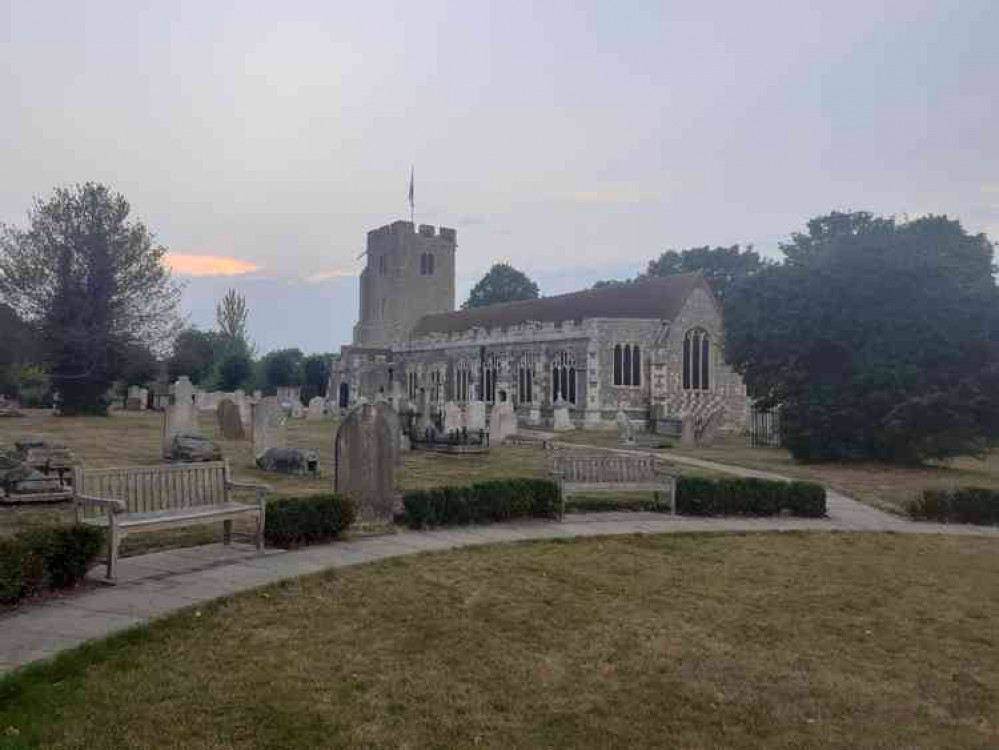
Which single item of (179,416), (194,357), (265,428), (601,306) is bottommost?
(265,428)

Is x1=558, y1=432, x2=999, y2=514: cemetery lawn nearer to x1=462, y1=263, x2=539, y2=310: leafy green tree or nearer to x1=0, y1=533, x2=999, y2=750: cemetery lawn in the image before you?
x1=0, y1=533, x2=999, y2=750: cemetery lawn

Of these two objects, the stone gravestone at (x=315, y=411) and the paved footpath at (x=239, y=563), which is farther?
the stone gravestone at (x=315, y=411)

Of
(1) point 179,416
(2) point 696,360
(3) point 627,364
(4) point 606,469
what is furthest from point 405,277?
(4) point 606,469

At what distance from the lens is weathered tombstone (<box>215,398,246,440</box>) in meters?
23.8

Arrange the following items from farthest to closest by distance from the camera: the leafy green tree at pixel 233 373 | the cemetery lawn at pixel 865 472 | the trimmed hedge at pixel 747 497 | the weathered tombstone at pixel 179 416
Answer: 1. the leafy green tree at pixel 233 373
2. the weathered tombstone at pixel 179 416
3. the cemetery lawn at pixel 865 472
4. the trimmed hedge at pixel 747 497

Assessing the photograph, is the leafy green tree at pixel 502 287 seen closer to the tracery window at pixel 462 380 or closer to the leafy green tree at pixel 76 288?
the tracery window at pixel 462 380

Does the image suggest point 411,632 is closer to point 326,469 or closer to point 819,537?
point 819,537

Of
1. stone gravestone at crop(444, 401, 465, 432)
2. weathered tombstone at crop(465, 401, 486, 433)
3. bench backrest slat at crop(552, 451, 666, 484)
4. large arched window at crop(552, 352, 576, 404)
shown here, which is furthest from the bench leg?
large arched window at crop(552, 352, 576, 404)

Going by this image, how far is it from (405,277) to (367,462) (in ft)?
174

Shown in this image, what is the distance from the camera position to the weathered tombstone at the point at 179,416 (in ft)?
59.5

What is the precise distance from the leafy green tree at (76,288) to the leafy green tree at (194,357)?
17400mm

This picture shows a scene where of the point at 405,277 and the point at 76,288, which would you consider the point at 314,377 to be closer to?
the point at 405,277

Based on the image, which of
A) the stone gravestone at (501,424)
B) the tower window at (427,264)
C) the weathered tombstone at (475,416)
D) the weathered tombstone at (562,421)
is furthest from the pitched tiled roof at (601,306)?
the weathered tombstone at (475,416)

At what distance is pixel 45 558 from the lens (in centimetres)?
593
